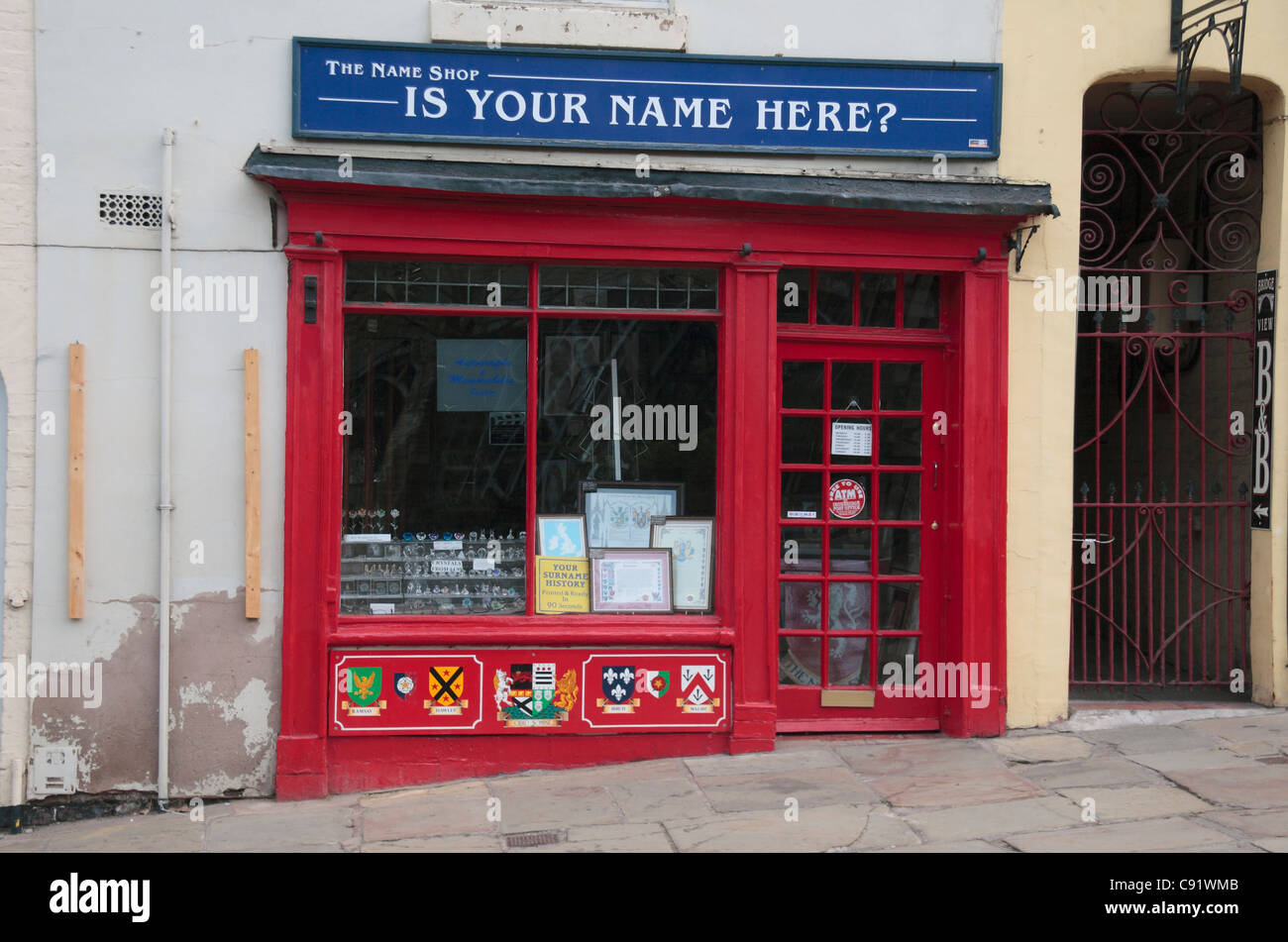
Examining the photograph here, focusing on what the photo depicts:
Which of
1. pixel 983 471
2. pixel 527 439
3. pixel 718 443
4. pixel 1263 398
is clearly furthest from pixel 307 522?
pixel 1263 398

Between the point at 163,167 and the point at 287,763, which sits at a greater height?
the point at 163,167

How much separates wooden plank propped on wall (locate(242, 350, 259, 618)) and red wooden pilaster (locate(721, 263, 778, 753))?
273 cm

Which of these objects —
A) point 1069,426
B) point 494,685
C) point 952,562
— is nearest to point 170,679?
point 494,685

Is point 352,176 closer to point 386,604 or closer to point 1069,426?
point 386,604

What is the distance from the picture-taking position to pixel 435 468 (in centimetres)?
696

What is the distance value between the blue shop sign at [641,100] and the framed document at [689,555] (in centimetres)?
226

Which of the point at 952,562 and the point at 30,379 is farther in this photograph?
the point at 952,562

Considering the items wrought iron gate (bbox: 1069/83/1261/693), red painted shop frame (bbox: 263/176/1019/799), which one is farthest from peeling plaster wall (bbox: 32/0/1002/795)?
wrought iron gate (bbox: 1069/83/1261/693)

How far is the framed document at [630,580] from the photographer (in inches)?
279

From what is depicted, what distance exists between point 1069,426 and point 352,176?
178 inches

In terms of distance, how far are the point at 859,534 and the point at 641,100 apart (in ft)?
9.73

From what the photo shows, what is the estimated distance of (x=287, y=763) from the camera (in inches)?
259

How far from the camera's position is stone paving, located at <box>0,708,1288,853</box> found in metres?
5.62

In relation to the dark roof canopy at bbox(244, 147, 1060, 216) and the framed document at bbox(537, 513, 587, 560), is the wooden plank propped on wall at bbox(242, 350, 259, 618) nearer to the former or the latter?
the dark roof canopy at bbox(244, 147, 1060, 216)
